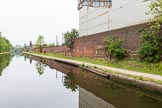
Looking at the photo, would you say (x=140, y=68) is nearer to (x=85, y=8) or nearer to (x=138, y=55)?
(x=138, y=55)

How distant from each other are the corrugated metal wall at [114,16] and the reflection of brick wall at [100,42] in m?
1.84

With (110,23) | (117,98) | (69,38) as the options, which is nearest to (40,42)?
(69,38)

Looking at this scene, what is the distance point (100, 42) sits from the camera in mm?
30203

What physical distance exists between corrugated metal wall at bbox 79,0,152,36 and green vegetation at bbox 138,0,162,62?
4139 millimetres

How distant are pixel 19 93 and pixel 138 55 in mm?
9691

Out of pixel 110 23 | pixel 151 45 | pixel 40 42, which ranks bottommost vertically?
pixel 151 45

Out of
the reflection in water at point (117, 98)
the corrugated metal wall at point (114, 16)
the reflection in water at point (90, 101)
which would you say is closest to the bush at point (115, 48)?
the corrugated metal wall at point (114, 16)

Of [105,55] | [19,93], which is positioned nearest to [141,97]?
[19,93]

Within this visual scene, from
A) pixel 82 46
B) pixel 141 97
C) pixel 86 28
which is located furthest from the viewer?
pixel 86 28

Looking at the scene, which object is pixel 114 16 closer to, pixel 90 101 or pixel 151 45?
pixel 151 45

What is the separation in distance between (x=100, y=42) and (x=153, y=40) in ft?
41.6

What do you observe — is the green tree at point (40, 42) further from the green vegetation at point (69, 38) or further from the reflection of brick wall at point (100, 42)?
the reflection of brick wall at point (100, 42)

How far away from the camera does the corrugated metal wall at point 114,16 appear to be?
2498 cm

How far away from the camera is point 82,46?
39.1 m
